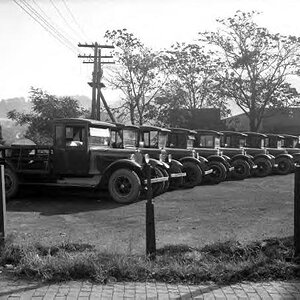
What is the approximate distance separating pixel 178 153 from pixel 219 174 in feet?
5.97

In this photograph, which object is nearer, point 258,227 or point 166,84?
point 258,227

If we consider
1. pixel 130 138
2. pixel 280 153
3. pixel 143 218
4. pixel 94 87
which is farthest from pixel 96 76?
pixel 143 218

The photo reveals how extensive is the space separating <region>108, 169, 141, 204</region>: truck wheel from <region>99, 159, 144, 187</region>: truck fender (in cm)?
10

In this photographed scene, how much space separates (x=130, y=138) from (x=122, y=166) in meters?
2.55

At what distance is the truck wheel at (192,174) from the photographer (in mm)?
14578

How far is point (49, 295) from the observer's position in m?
4.22

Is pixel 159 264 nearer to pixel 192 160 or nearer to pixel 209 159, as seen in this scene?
pixel 192 160

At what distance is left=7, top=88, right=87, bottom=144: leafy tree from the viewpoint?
28.8m

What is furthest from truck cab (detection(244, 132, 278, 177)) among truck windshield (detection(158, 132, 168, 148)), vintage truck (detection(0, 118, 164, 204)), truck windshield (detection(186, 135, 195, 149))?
vintage truck (detection(0, 118, 164, 204))

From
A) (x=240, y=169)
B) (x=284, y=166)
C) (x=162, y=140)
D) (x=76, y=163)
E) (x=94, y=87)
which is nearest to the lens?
(x=76, y=163)

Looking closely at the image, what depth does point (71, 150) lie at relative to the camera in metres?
11.3

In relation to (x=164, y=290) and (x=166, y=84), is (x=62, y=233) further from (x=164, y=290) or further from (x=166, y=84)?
(x=166, y=84)

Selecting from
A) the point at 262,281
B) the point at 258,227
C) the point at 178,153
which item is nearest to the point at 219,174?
the point at 178,153

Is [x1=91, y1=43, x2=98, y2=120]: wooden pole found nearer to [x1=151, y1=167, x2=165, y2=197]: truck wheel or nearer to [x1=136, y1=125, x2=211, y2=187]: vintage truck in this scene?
[x1=136, y1=125, x2=211, y2=187]: vintage truck
